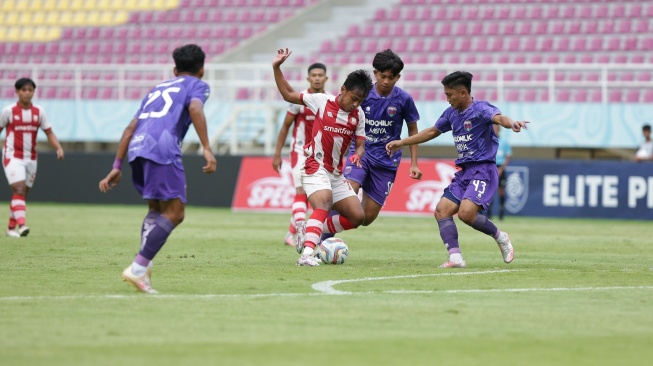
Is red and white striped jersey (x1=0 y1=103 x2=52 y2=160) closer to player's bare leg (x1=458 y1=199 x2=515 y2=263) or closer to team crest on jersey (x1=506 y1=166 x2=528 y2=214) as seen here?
player's bare leg (x1=458 y1=199 x2=515 y2=263)

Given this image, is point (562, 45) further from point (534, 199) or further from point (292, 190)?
point (292, 190)

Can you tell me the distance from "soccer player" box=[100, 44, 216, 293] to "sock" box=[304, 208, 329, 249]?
2701 millimetres

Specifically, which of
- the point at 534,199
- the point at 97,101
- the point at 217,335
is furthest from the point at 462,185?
the point at 97,101

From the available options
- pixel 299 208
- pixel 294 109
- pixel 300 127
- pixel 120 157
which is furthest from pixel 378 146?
pixel 120 157

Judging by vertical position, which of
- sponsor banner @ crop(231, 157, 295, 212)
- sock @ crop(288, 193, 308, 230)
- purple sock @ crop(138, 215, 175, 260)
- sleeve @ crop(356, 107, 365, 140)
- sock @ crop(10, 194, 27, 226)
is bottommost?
sponsor banner @ crop(231, 157, 295, 212)

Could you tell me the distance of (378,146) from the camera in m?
13.1

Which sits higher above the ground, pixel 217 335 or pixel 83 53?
pixel 83 53

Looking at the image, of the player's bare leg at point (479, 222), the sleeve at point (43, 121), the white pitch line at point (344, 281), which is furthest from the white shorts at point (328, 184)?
the sleeve at point (43, 121)

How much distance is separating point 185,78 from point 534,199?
53.8 feet

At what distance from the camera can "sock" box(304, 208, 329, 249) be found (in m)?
12.0

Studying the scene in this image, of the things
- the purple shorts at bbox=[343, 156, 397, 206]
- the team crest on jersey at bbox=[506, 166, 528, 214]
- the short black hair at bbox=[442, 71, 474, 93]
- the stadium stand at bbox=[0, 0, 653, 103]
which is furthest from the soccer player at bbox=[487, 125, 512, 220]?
the short black hair at bbox=[442, 71, 474, 93]

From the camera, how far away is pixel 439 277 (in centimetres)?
1103

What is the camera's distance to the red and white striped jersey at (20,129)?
694 inches

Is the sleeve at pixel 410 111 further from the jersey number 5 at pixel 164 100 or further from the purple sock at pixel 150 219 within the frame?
the purple sock at pixel 150 219
